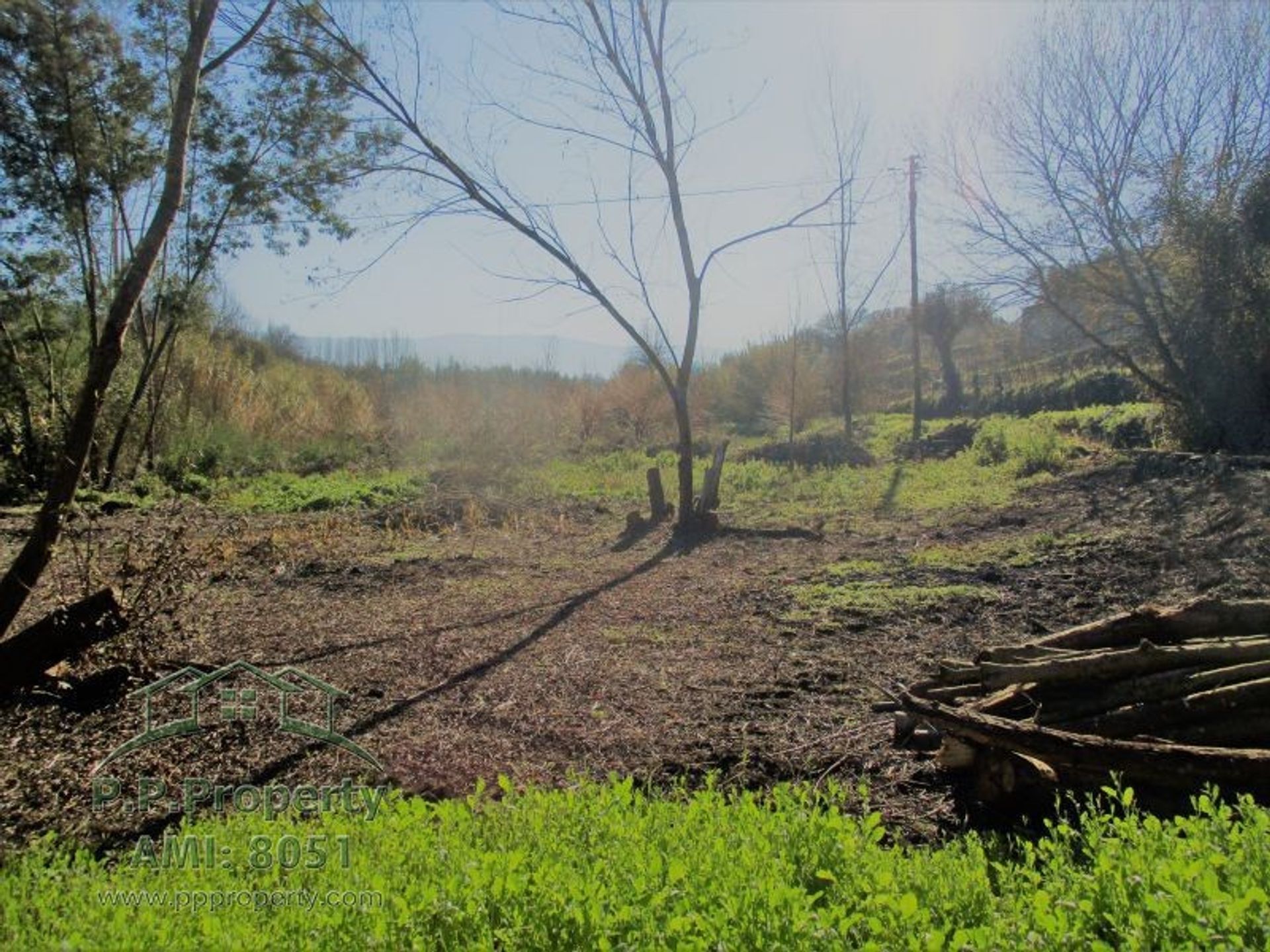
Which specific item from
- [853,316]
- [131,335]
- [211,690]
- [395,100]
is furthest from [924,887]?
[853,316]

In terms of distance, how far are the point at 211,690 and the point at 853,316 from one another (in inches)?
836

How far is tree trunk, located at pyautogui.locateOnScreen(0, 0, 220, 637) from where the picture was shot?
452cm

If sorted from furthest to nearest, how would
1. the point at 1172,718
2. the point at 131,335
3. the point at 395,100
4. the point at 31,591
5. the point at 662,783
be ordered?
the point at 131,335, the point at 395,100, the point at 31,591, the point at 662,783, the point at 1172,718

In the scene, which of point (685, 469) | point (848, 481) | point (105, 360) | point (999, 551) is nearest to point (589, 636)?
point (105, 360)

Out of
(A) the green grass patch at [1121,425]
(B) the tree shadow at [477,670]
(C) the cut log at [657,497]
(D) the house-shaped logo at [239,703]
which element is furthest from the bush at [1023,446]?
(D) the house-shaped logo at [239,703]

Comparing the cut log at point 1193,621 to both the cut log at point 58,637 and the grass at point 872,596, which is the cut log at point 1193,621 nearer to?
the grass at point 872,596

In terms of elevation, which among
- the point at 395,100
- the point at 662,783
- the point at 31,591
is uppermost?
the point at 395,100

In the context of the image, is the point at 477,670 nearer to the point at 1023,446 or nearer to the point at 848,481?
the point at 848,481

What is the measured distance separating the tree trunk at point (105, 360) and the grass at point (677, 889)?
7.43 feet

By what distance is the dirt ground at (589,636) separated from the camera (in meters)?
3.77

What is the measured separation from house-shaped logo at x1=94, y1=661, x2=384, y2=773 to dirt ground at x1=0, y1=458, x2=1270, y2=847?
3.6 inches

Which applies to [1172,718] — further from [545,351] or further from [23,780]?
[545,351]

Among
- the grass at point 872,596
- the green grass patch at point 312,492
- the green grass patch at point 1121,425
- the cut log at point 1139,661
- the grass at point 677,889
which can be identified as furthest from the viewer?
the green grass patch at point 1121,425

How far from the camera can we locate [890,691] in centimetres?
454
